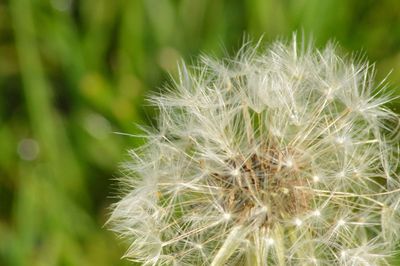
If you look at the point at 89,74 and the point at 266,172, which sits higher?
the point at 89,74

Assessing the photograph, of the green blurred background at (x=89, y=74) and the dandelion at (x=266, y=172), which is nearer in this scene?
the dandelion at (x=266, y=172)

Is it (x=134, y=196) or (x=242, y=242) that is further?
(x=134, y=196)

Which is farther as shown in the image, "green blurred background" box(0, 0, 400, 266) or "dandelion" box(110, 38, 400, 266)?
"green blurred background" box(0, 0, 400, 266)

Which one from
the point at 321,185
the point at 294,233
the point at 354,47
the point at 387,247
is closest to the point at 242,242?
the point at 294,233

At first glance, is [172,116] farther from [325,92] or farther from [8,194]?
[8,194]

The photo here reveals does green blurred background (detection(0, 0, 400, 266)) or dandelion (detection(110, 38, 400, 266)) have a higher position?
green blurred background (detection(0, 0, 400, 266))
